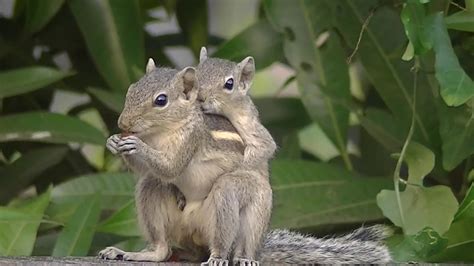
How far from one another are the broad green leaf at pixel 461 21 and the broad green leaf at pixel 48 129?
1108 millimetres

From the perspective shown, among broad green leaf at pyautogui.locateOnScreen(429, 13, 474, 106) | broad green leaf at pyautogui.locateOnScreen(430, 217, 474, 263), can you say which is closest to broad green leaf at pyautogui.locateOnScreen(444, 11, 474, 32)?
broad green leaf at pyautogui.locateOnScreen(429, 13, 474, 106)

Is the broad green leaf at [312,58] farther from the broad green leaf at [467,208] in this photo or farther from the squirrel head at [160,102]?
the squirrel head at [160,102]

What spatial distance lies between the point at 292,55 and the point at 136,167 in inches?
49.0

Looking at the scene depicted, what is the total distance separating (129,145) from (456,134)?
1.23 m

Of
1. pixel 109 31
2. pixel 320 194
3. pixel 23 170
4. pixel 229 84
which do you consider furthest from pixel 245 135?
pixel 23 170

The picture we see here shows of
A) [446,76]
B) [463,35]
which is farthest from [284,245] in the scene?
[463,35]

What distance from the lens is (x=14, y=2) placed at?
14.0 feet

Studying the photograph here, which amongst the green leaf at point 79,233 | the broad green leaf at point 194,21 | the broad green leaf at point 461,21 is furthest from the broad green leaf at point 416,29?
the broad green leaf at point 194,21

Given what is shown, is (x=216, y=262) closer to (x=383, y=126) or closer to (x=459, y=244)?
(x=459, y=244)

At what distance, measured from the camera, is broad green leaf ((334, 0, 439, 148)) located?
12.3 feet

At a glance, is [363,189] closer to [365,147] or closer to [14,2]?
[365,147]

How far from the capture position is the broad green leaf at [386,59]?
3742mm

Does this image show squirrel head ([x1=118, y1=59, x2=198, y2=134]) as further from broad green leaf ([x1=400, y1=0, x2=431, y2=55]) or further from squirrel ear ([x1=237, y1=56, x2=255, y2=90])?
broad green leaf ([x1=400, y1=0, x2=431, y2=55])

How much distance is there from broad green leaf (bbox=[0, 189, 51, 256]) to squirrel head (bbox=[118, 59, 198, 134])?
2.94 feet
